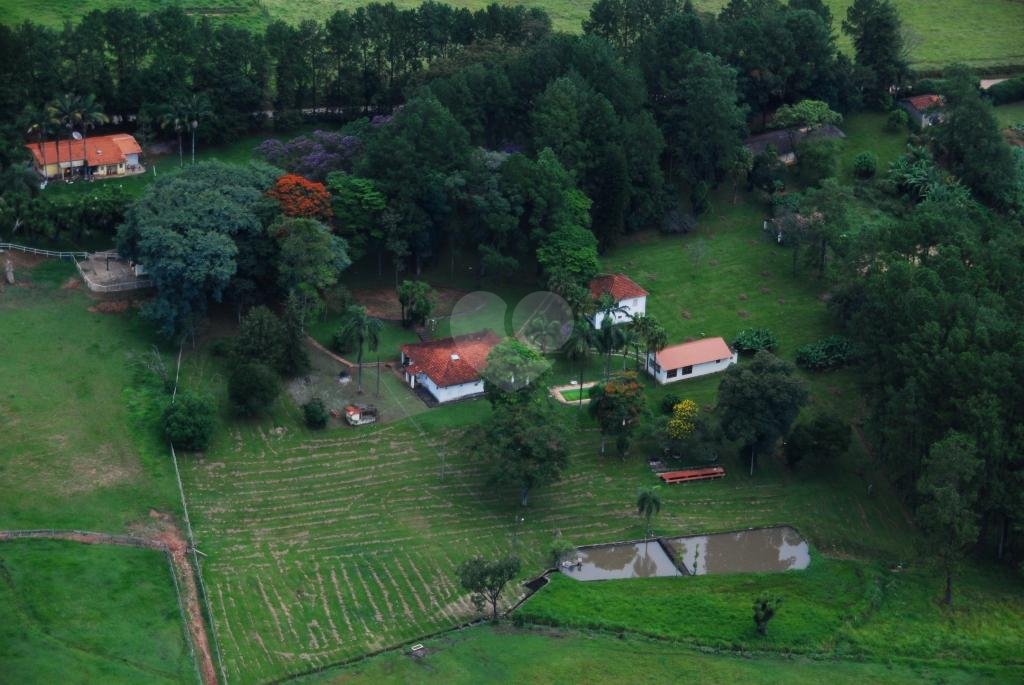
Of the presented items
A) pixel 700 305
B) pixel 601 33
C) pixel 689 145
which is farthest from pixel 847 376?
pixel 601 33

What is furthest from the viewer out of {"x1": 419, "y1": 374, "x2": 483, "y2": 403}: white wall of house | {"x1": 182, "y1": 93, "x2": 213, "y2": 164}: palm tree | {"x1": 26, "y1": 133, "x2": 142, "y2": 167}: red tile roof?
{"x1": 182, "y1": 93, "x2": 213, "y2": 164}: palm tree

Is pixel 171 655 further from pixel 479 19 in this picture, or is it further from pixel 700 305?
pixel 479 19

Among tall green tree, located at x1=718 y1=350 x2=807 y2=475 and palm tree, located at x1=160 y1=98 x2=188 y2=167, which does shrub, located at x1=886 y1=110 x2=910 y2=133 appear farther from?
palm tree, located at x1=160 y1=98 x2=188 y2=167

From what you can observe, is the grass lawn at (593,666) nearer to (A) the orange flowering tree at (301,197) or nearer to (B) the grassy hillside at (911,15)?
(A) the orange flowering tree at (301,197)

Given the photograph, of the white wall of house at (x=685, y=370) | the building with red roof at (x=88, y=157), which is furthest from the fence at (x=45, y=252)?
the white wall of house at (x=685, y=370)

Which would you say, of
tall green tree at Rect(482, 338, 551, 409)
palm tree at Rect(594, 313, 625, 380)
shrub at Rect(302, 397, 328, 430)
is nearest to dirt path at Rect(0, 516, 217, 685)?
shrub at Rect(302, 397, 328, 430)
